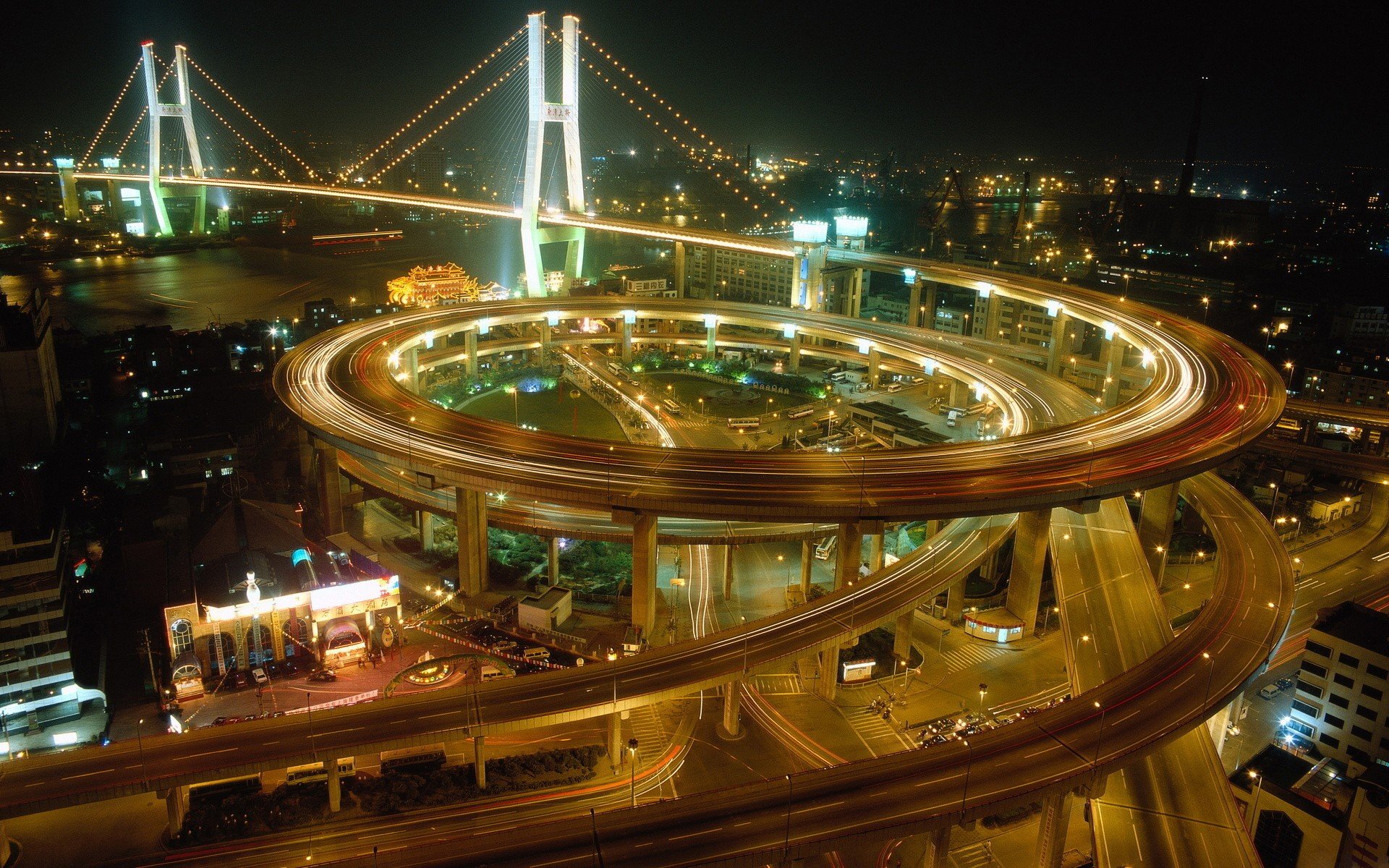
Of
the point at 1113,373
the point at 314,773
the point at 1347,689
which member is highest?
the point at 1113,373

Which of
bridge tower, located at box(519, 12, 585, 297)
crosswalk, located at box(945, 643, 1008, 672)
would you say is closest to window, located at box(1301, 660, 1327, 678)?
crosswalk, located at box(945, 643, 1008, 672)

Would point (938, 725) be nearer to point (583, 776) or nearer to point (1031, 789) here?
point (1031, 789)

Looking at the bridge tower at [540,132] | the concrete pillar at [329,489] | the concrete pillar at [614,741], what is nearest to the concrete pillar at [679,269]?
the bridge tower at [540,132]

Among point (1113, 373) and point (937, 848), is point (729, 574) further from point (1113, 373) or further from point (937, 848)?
point (1113, 373)

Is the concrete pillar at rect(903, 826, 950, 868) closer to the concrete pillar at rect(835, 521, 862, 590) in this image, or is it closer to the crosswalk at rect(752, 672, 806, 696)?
the crosswalk at rect(752, 672, 806, 696)

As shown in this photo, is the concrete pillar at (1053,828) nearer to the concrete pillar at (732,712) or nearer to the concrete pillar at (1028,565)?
the concrete pillar at (732,712)

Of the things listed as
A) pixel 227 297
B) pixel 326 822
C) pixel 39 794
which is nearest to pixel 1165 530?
pixel 326 822

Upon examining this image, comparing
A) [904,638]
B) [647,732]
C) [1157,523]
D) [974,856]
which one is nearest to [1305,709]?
[1157,523]
